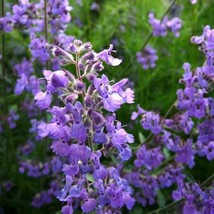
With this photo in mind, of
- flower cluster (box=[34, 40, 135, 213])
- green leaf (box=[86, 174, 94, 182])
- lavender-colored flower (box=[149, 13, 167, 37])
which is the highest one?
lavender-colored flower (box=[149, 13, 167, 37])

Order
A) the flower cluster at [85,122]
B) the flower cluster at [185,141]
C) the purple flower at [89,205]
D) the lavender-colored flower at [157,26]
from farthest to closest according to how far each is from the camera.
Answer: the lavender-colored flower at [157,26] < the flower cluster at [185,141] < the purple flower at [89,205] < the flower cluster at [85,122]

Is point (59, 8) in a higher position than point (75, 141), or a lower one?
higher

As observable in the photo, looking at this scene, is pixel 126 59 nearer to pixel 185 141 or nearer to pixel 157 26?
pixel 157 26

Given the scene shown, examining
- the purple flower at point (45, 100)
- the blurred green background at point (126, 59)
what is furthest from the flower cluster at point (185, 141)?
the purple flower at point (45, 100)

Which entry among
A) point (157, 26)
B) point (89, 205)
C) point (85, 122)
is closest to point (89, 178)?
point (89, 205)

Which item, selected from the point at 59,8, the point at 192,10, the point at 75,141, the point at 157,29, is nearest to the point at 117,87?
the point at 75,141

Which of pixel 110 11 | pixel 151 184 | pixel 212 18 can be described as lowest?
pixel 151 184

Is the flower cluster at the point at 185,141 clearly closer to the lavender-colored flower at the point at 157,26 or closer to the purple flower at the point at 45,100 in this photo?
the purple flower at the point at 45,100

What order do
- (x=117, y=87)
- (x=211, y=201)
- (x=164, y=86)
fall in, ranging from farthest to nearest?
1. (x=164, y=86)
2. (x=211, y=201)
3. (x=117, y=87)

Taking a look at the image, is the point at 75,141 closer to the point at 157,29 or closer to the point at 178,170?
the point at 178,170

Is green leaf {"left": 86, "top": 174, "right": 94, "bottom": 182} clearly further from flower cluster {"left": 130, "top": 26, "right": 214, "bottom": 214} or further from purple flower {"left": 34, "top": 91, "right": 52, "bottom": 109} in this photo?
flower cluster {"left": 130, "top": 26, "right": 214, "bottom": 214}

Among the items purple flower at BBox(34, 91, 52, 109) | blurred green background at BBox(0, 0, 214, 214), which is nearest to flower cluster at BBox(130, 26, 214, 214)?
blurred green background at BBox(0, 0, 214, 214)
